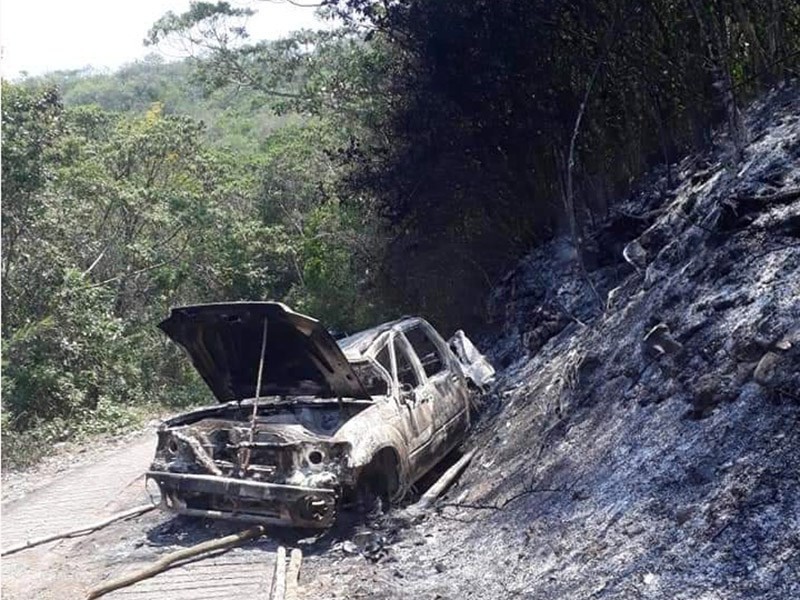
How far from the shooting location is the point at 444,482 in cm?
829

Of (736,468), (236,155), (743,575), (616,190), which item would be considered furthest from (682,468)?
(236,155)

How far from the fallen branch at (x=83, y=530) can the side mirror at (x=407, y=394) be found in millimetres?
2533

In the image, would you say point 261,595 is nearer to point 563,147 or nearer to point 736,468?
point 736,468

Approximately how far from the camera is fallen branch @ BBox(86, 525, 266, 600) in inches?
247

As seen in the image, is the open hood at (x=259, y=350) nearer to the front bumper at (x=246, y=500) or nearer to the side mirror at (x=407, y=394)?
the side mirror at (x=407, y=394)

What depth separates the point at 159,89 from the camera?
6969 cm

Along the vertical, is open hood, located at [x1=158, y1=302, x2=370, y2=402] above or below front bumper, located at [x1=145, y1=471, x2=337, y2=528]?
above

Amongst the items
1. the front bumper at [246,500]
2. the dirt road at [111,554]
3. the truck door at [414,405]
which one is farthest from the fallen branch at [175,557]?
the truck door at [414,405]

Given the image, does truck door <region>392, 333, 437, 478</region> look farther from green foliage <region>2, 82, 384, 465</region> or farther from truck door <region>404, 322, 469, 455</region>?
green foliage <region>2, 82, 384, 465</region>

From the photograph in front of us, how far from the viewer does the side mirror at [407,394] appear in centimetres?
833

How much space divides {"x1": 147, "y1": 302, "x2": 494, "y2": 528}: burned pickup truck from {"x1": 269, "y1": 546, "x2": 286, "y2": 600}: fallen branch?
1.11ft

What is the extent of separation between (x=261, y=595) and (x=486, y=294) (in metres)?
10.9

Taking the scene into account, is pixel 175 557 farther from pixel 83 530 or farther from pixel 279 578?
pixel 83 530

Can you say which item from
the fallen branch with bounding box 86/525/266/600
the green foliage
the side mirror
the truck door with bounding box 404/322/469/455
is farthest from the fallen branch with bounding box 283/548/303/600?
the green foliage
